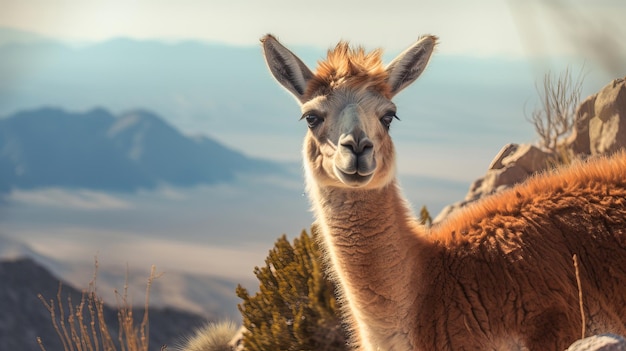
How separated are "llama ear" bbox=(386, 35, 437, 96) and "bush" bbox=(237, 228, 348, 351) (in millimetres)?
2250

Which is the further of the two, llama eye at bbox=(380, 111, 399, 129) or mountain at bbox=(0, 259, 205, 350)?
mountain at bbox=(0, 259, 205, 350)

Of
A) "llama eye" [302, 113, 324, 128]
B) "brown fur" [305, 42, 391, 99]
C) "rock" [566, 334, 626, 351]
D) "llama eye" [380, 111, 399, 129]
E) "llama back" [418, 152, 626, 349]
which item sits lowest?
"rock" [566, 334, 626, 351]

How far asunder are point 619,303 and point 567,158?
456cm

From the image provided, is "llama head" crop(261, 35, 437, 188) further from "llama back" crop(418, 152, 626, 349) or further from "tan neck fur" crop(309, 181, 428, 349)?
"llama back" crop(418, 152, 626, 349)

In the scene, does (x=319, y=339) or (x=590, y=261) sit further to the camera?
(x=319, y=339)

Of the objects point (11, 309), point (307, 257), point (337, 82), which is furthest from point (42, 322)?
point (337, 82)

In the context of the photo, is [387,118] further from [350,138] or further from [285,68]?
[285,68]

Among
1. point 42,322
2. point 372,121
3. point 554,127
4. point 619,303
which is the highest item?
point 42,322

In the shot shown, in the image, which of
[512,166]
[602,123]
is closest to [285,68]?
[512,166]

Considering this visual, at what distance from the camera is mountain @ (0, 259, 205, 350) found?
19.6 m

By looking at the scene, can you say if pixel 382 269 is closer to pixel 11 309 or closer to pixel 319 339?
pixel 319 339

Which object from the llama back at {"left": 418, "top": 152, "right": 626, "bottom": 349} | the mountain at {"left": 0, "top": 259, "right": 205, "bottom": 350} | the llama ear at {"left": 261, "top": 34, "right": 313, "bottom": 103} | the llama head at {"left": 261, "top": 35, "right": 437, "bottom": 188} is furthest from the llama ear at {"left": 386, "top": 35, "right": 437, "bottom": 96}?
the mountain at {"left": 0, "top": 259, "right": 205, "bottom": 350}

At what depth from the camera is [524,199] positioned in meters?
5.34

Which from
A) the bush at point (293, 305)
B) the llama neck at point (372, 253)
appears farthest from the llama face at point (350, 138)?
the bush at point (293, 305)
